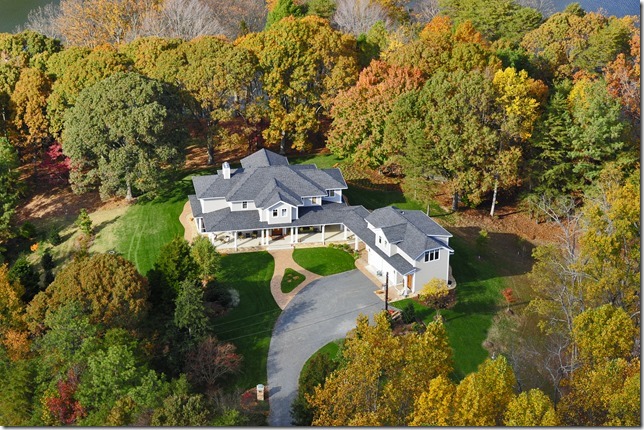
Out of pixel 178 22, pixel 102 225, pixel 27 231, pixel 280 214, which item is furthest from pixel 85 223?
pixel 178 22

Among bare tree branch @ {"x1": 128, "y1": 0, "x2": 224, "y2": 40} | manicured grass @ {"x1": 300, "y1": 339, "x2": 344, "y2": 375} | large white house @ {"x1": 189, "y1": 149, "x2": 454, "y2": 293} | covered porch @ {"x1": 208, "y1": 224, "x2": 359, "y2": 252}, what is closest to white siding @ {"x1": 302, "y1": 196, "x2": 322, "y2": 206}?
large white house @ {"x1": 189, "y1": 149, "x2": 454, "y2": 293}

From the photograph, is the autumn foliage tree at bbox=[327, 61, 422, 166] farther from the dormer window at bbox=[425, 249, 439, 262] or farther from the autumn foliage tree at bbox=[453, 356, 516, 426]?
the autumn foliage tree at bbox=[453, 356, 516, 426]

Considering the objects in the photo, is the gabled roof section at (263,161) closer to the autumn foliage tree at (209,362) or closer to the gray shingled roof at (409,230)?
the gray shingled roof at (409,230)

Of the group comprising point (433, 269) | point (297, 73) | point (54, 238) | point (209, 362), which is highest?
point (297, 73)

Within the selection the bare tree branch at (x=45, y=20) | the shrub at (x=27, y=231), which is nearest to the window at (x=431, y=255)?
the shrub at (x=27, y=231)

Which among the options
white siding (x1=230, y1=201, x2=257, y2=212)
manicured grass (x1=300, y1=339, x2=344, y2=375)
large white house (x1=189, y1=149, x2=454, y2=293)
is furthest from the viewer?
white siding (x1=230, y1=201, x2=257, y2=212)

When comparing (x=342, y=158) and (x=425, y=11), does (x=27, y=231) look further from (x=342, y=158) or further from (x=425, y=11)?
(x=425, y=11)

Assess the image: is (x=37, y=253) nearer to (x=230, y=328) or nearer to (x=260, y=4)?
(x=230, y=328)
